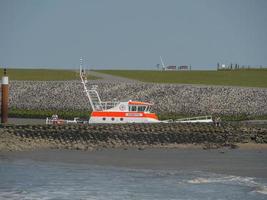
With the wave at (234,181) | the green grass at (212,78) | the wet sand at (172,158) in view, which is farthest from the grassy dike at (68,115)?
the wave at (234,181)

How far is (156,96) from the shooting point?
240 feet

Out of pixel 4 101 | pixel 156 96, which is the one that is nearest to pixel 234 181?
pixel 4 101

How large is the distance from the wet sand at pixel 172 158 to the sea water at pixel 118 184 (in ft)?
5.31

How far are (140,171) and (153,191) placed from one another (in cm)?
550

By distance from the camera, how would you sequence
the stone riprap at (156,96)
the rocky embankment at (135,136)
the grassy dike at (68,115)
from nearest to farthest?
the rocky embankment at (135,136) → the grassy dike at (68,115) → the stone riprap at (156,96)

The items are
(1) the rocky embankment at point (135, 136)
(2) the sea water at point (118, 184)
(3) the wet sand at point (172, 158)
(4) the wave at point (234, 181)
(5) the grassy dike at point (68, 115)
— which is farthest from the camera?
(5) the grassy dike at point (68, 115)

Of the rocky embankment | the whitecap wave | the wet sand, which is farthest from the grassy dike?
the whitecap wave

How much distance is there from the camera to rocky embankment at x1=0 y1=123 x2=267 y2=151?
4362 cm

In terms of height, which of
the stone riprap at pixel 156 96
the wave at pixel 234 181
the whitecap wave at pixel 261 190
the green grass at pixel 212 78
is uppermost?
the green grass at pixel 212 78

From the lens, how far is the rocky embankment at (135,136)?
43625mm

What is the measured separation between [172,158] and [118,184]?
28.6 ft

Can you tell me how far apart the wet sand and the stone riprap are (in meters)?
22.0

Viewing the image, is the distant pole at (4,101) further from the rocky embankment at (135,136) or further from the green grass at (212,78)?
the green grass at (212,78)

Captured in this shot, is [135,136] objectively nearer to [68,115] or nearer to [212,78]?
[68,115]
